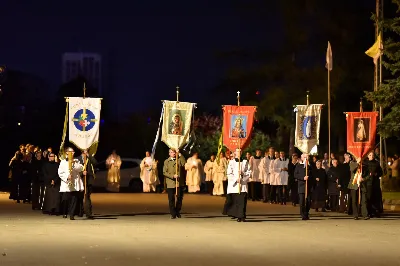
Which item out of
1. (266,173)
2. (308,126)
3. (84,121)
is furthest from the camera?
(266,173)

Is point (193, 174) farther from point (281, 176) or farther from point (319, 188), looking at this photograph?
point (319, 188)

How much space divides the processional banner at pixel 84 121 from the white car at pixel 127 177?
58.1 feet

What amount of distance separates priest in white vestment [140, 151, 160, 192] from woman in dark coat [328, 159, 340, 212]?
38.9 ft

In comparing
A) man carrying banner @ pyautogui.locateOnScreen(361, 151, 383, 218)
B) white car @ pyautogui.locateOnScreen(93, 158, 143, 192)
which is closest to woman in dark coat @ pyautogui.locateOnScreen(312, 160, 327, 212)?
man carrying banner @ pyautogui.locateOnScreen(361, 151, 383, 218)

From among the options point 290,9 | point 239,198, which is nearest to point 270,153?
point 239,198

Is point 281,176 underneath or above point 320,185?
above

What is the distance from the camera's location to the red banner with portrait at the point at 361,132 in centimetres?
2497

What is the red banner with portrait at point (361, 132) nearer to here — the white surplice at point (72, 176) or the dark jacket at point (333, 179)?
the dark jacket at point (333, 179)

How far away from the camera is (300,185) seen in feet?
76.7

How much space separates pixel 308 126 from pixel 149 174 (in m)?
13.6

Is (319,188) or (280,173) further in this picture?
(280,173)

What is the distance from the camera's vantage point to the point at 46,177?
2395cm

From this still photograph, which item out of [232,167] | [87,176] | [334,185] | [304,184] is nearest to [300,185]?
[304,184]

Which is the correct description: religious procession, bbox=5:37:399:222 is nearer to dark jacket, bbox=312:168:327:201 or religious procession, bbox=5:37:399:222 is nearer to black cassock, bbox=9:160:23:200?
dark jacket, bbox=312:168:327:201
